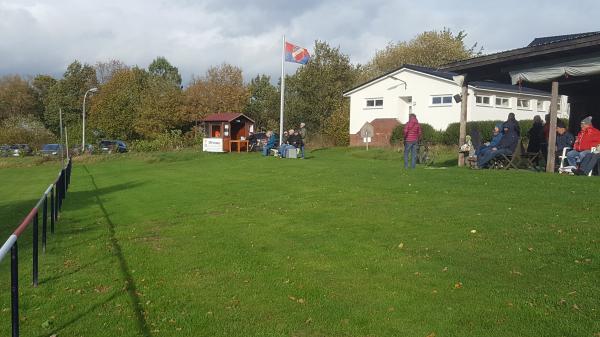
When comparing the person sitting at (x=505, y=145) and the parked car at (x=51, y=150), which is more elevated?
the person sitting at (x=505, y=145)

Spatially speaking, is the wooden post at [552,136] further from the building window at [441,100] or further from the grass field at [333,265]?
the building window at [441,100]

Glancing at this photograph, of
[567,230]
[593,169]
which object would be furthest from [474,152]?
[567,230]

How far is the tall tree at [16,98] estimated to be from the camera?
68.4 metres

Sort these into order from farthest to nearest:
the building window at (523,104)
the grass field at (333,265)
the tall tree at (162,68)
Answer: the tall tree at (162,68), the building window at (523,104), the grass field at (333,265)

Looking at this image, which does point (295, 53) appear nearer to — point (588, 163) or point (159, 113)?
point (159, 113)

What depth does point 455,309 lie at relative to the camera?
5066 millimetres

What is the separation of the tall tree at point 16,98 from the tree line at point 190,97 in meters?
0.11

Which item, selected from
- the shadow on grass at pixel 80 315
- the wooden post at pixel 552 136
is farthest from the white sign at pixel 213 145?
the shadow on grass at pixel 80 315

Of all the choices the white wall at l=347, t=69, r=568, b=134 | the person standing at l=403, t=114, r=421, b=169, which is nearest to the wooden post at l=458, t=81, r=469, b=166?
the person standing at l=403, t=114, r=421, b=169

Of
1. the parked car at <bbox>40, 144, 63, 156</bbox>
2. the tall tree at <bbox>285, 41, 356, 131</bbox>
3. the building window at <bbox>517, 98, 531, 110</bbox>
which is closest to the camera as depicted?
the parked car at <bbox>40, 144, 63, 156</bbox>

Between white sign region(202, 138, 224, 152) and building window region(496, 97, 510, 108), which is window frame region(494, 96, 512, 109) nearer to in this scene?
building window region(496, 97, 510, 108)

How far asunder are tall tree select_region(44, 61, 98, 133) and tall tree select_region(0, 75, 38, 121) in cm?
216

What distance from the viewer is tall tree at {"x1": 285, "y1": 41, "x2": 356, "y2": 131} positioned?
47062 millimetres

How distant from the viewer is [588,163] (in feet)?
45.0
